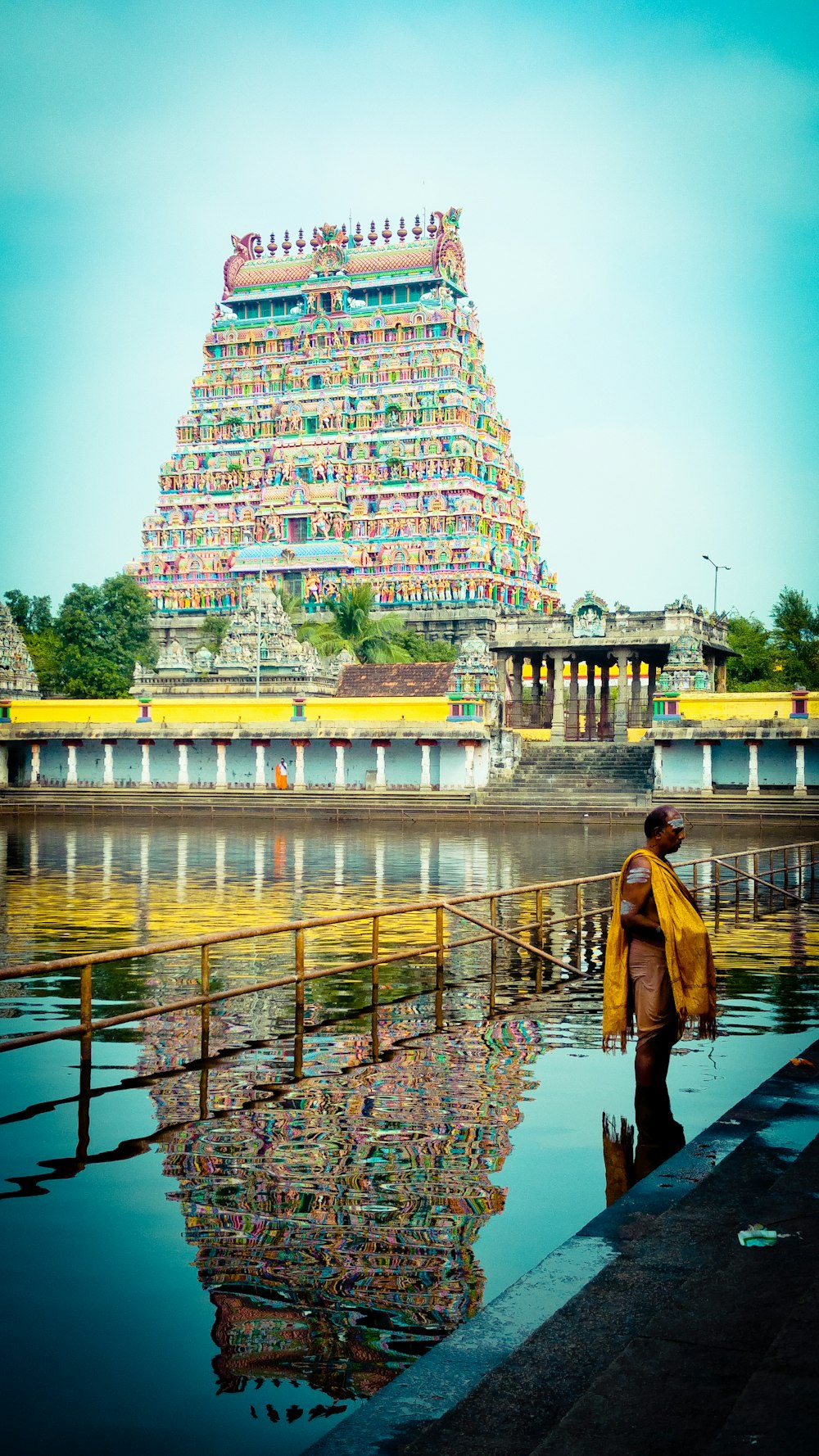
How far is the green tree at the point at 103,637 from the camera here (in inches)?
2844

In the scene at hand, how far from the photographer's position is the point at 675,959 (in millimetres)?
8781

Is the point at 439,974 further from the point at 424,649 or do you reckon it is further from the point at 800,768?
the point at 424,649

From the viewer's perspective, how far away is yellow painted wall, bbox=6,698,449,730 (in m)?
54.7

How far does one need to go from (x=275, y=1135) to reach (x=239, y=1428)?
12.0ft

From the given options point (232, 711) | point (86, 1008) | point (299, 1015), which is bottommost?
point (299, 1015)

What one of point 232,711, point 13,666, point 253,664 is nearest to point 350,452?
point 253,664

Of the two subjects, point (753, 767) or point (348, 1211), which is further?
point (753, 767)

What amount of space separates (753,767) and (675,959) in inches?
1691

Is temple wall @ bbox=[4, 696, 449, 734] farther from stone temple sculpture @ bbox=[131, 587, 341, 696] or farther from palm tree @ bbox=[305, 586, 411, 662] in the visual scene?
palm tree @ bbox=[305, 586, 411, 662]

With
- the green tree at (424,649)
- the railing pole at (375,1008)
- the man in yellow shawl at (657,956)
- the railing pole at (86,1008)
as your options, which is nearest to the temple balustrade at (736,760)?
the green tree at (424,649)

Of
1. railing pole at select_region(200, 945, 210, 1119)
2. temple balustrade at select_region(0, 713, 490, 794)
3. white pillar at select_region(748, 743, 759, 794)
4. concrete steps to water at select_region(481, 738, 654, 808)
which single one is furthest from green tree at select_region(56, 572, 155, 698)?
railing pole at select_region(200, 945, 210, 1119)

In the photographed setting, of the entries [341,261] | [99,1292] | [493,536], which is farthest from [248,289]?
[99,1292]

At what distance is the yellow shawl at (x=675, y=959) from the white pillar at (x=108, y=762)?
51.2m

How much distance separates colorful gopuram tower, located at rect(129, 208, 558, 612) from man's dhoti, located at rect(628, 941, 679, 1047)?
6822 centimetres
